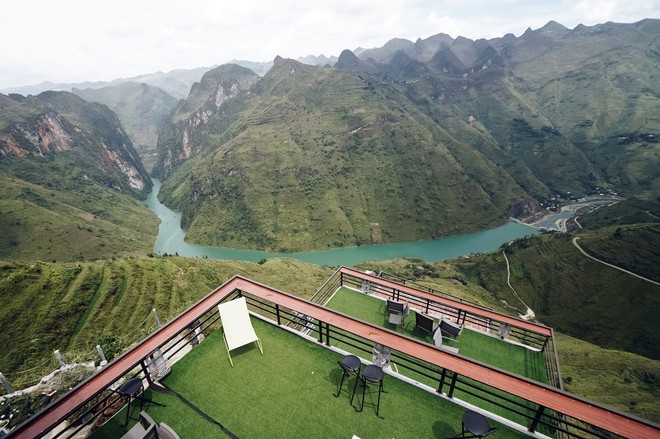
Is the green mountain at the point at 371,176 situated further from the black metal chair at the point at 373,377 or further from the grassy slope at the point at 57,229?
the black metal chair at the point at 373,377

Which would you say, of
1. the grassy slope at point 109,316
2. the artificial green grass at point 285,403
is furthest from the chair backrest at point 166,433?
the grassy slope at point 109,316

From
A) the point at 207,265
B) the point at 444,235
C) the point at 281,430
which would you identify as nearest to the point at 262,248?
the point at 207,265

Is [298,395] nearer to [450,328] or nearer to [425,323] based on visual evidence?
[425,323]

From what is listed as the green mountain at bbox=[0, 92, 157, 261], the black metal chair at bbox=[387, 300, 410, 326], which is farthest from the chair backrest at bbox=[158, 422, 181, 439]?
the green mountain at bbox=[0, 92, 157, 261]

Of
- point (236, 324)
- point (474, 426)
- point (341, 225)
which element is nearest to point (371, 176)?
point (341, 225)

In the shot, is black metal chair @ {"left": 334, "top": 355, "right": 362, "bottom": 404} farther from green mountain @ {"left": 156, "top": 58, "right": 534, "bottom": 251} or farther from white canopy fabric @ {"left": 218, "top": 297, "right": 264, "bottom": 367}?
green mountain @ {"left": 156, "top": 58, "right": 534, "bottom": 251}
